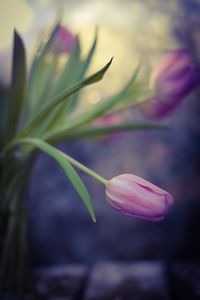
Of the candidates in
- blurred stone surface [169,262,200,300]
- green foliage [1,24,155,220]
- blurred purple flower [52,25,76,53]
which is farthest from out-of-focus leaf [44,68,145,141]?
blurred stone surface [169,262,200,300]

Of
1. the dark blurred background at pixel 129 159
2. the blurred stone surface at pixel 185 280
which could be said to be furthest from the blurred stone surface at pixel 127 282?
the dark blurred background at pixel 129 159

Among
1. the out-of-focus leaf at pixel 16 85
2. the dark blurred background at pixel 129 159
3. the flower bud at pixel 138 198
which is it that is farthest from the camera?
the dark blurred background at pixel 129 159

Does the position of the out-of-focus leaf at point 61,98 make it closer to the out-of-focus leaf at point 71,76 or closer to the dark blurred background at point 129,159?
the out-of-focus leaf at point 71,76

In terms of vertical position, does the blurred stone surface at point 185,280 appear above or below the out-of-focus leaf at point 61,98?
below

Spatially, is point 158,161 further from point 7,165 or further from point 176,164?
point 7,165

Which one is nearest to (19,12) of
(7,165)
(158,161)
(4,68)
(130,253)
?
(4,68)
